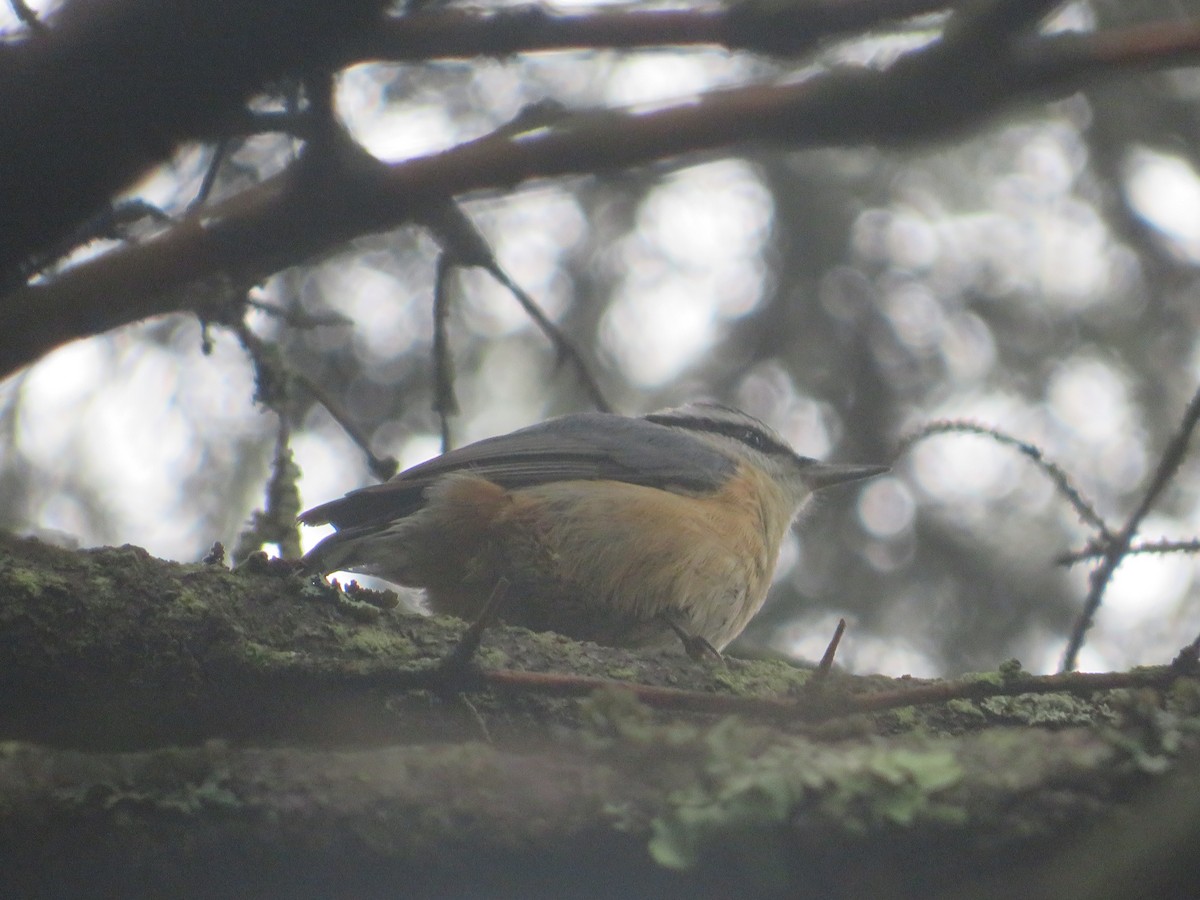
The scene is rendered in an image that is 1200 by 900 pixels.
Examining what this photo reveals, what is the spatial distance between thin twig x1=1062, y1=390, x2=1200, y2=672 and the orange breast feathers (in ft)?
3.84

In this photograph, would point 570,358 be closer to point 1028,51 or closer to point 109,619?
point 109,619

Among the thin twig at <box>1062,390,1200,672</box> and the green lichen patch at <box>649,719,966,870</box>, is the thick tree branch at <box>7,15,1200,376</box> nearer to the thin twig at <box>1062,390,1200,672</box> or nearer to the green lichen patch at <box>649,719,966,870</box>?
the green lichen patch at <box>649,719,966,870</box>

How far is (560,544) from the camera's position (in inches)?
136

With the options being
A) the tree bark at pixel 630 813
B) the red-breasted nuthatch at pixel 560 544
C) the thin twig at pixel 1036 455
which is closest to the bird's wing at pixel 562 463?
the red-breasted nuthatch at pixel 560 544

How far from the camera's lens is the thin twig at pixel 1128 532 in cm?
218

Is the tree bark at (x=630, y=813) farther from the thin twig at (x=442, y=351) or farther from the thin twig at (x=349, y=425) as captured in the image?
the thin twig at (x=349, y=425)

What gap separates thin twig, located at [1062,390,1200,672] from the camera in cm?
218

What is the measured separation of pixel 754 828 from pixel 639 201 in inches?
220

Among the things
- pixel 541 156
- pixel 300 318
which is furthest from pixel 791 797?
pixel 300 318

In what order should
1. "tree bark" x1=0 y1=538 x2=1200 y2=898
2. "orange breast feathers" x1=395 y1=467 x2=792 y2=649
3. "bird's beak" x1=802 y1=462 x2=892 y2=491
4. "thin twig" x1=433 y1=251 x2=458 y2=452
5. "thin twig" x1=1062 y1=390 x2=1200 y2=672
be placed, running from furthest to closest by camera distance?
"bird's beak" x1=802 y1=462 x2=892 y2=491 < "orange breast feathers" x1=395 y1=467 x2=792 y2=649 < "thin twig" x1=433 y1=251 x2=458 y2=452 < "thin twig" x1=1062 y1=390 x2=1200 y2=672 < "tree bark" x1=0 y1=538 x2=1200 y2=898

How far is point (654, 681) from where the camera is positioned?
258 cm

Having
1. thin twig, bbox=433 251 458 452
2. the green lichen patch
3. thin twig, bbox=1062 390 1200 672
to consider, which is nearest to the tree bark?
the green lichen patch

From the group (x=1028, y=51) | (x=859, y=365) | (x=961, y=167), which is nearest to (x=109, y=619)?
(x=1028, y=51)

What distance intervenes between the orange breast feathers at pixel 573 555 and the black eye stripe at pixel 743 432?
111 cm
